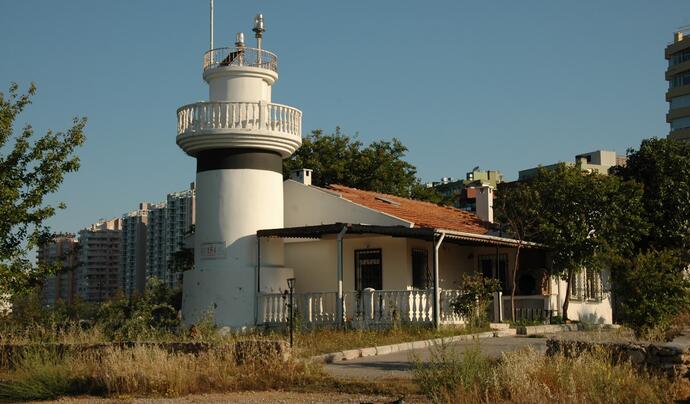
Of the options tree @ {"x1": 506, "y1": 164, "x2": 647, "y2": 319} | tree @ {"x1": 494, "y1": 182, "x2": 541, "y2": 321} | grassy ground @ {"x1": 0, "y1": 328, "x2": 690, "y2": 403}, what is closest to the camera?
grassy ground @ {"x1": 0, "y1": 328, "x2": 690, "y2": 403}

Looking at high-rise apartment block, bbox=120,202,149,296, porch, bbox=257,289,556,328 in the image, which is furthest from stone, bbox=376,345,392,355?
high-rise apartment block, bbox=120,202,149,296

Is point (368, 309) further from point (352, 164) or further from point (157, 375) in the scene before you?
point (352, 164)

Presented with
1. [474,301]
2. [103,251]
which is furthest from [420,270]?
[103,251]

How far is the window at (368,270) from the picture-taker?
2436 centimetres

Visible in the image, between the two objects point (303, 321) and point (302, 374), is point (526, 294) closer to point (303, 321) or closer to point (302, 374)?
point (303, 321)

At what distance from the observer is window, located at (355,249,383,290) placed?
79.9 ft

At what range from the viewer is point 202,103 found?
23.5m

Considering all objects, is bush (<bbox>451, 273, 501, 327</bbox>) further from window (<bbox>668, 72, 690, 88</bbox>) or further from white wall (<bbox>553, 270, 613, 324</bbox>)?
window (<bbox>668, 72, 690, 88</bbox>)

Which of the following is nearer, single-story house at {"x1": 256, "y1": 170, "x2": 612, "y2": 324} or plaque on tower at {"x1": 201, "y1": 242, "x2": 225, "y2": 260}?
single-story house at {"x1": 256, "y1": 170, "x2": 612, "y2": 324}

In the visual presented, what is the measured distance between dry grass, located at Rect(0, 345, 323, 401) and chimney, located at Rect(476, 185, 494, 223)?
18054mm

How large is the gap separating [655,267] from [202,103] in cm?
1227

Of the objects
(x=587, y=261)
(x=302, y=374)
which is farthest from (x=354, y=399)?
(x=587, y=261)

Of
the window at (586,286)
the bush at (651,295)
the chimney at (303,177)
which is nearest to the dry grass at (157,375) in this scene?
the bush at (651,295)

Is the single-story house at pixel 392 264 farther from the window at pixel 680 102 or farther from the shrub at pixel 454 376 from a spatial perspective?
the window at pixel 680 102
